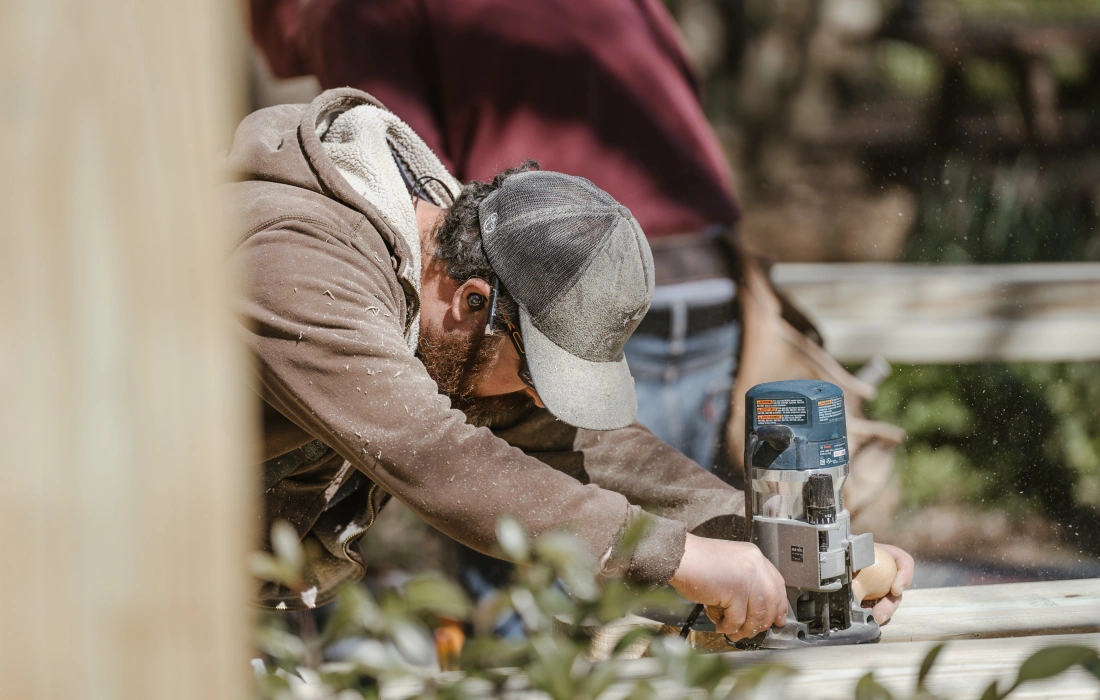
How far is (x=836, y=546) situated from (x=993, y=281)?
208 cm

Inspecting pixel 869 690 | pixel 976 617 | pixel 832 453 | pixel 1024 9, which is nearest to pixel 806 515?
pixel 832 453

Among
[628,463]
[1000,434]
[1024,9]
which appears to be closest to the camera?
[628,463]

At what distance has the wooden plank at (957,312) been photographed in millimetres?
3154

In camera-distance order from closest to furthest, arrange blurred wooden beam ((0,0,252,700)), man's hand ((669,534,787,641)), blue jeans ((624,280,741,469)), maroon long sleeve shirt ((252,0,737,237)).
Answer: blurred wooden beam ((0,0,252,700)), man's hand ((669,534,787,641)), maroon long sleeve shirt ((252,0,737,237)), blue jeans ((624,280,741,469))

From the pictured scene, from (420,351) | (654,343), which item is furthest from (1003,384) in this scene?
(420,351)

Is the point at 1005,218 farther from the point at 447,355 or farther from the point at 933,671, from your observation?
the point at 933,671

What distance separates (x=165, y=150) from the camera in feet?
1.82

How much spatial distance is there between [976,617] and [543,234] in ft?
3.46

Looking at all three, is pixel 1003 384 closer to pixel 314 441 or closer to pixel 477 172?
pixel 477 172

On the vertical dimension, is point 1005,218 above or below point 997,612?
above

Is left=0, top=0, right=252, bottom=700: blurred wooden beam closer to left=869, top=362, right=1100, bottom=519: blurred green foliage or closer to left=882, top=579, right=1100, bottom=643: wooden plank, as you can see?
left=882, top=579, right=1100, bottom=643: wooden plank

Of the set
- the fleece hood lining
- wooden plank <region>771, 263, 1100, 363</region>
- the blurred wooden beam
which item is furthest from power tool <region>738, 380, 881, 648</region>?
wooden plank <region>771, 263, 1100, 363</region>

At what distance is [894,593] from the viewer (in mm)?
1865

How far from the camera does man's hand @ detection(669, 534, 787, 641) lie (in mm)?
1554
